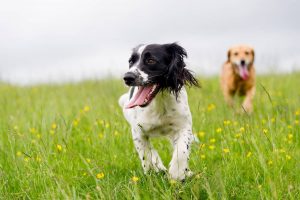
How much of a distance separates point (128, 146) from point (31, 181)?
1.37 metres

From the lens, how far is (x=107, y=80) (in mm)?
12141

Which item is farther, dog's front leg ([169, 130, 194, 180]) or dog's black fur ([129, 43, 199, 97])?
dog's black fur ([129, 43, 199, 97])

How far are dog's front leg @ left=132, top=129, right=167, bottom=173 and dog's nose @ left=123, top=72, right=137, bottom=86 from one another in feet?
1.96

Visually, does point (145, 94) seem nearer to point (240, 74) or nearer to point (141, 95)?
point (141, 95)

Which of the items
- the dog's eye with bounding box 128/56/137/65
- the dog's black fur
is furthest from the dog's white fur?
the dog's eye with bounding box 128/56/137/65

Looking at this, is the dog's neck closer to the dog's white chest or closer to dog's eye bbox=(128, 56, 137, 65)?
the dog's white chest

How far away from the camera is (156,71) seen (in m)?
4.18

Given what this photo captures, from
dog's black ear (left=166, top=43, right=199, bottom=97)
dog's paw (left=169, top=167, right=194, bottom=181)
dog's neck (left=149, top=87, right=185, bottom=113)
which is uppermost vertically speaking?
dog's black ear (left=166, top=43, right=199, bottom=97)

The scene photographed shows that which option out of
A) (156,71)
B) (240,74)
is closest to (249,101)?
(240,74)

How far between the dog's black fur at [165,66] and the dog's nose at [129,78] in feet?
0.37

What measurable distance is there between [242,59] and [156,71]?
5.17 m

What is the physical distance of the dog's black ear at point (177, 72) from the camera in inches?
166

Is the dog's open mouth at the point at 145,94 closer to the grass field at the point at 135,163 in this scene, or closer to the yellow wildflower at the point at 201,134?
the grass field at the point at 135,163

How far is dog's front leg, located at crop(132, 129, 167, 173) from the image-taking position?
409cm
